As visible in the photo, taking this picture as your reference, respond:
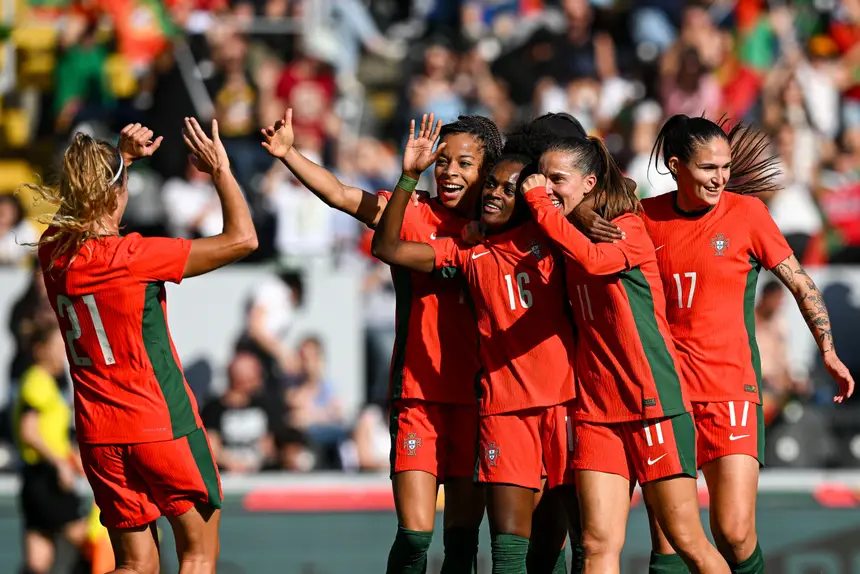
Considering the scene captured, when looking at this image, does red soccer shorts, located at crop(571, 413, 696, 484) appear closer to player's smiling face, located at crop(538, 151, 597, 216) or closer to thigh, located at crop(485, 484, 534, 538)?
thigh, located at crop(485, 484, 534, 538)

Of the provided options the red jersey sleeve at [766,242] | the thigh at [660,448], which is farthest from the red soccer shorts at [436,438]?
the red jersey sleeve at [766,242]

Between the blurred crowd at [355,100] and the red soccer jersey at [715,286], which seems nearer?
the red soccer jersey at [715,286]

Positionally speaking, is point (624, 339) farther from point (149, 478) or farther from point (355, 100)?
point (355, 100)

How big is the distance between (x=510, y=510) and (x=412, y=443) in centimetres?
61

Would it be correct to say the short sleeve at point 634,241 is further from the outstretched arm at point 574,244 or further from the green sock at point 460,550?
the green sock at point 460,550

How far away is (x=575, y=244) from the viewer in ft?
18.2

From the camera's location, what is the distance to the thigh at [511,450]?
19.3 feet

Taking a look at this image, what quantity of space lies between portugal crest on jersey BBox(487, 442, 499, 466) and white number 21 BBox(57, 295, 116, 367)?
1.72 meters

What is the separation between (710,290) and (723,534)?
44.5 inches

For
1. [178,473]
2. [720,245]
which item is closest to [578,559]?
[720,245]

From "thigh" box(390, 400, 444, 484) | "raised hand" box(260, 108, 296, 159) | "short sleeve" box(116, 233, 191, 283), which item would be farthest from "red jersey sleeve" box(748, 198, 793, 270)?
"short sleeve" box(116, 233, 191, 283)

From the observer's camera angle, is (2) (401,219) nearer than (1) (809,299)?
Yes

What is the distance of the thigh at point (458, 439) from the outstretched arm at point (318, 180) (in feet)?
→ 3.33

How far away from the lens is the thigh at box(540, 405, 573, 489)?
19.5 feet
